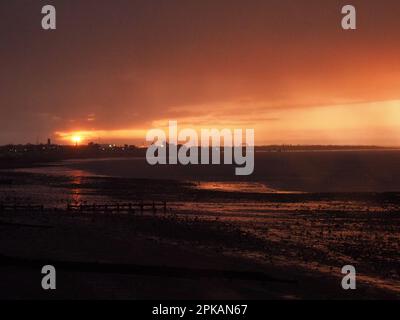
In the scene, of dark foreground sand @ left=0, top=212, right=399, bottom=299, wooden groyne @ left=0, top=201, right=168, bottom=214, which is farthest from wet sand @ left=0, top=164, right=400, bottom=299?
wooden groyne @ left=0, top=201, right=168, bottom=214

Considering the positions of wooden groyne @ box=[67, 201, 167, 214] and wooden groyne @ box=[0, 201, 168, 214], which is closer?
wooden groyne @ box=[0, 201, 168, 214]

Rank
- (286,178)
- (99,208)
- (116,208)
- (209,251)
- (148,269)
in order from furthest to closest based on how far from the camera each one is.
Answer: (286,178) < (116,208) < (99,208) < (209,251) < (148,269)

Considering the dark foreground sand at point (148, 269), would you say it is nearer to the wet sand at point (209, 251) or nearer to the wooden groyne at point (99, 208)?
the wet sand at point (209, 251)

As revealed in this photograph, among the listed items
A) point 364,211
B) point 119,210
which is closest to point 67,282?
point 119,210

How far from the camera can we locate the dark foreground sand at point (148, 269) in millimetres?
17875

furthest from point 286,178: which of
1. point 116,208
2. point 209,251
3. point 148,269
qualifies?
point 148,269

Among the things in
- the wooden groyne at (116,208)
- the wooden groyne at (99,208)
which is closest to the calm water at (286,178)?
the wooden groyne at (116,208)

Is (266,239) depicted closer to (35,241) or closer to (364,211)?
(35,241)

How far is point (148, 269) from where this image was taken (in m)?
20.4

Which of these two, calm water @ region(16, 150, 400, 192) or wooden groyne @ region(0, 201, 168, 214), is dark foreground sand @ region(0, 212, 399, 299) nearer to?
wooden groyne @ region(0, 201, 168, 214)

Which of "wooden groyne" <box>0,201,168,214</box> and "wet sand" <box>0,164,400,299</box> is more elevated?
"wooden groyne" <box>0,201,168,214</box>

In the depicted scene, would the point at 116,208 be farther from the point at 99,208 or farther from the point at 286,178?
the point at 286,178

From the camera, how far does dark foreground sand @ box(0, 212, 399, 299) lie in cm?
1788

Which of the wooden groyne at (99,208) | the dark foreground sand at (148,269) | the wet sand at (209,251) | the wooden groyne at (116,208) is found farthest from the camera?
the wooden groyne at (116,208)
